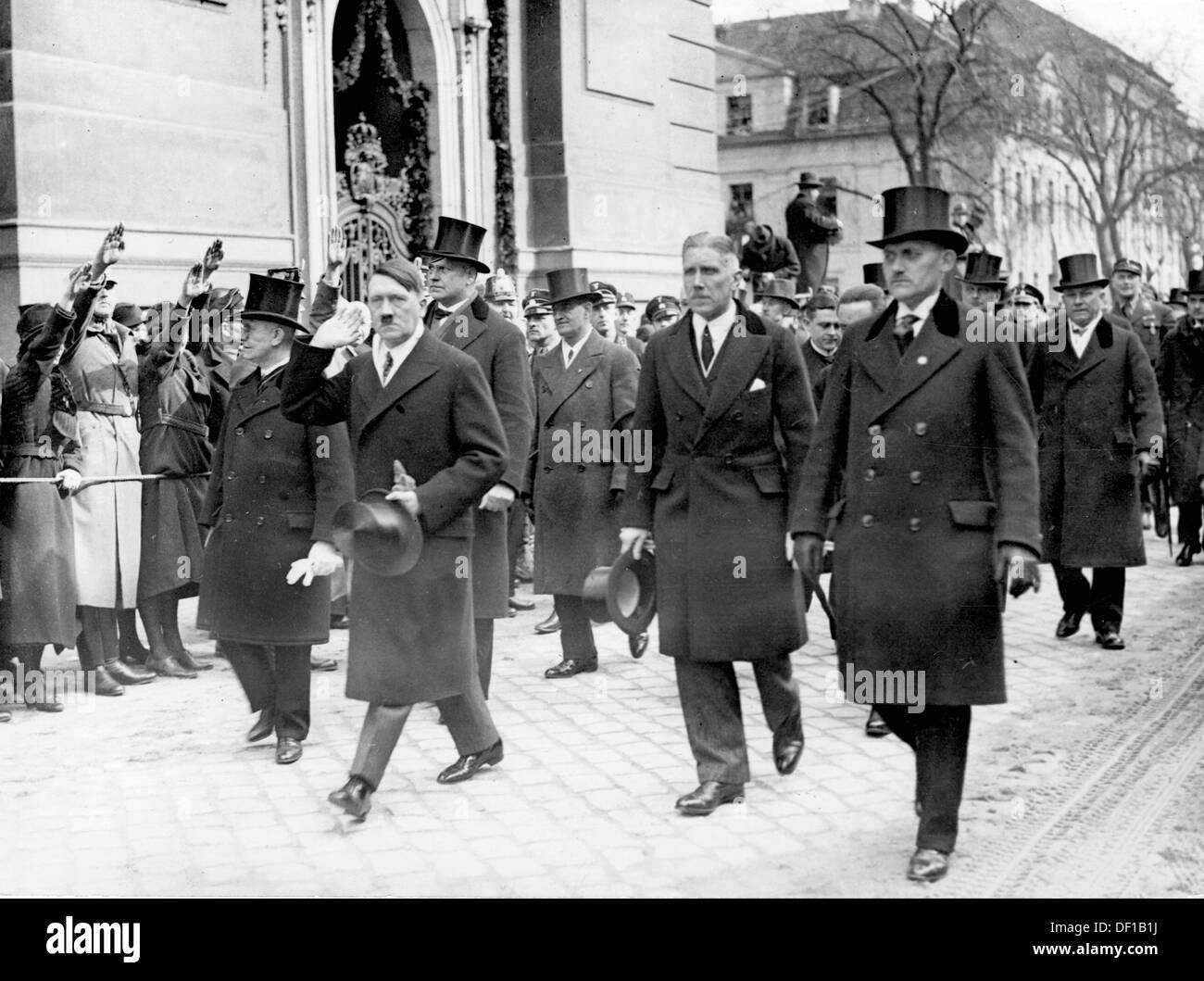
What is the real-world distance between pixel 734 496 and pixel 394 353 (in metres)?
1.43

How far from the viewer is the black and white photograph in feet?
18.0

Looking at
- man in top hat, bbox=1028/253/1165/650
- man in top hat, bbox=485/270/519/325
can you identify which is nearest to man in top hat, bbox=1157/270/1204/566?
man in top hat, bbox=1028/253/1165/650

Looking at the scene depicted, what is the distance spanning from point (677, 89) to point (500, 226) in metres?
3.76

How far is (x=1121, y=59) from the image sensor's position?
23000 mm

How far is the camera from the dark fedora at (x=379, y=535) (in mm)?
5918

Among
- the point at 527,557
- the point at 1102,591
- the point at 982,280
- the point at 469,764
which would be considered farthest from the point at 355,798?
the point at 527,557

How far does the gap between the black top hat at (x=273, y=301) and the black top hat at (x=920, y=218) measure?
2.84 m

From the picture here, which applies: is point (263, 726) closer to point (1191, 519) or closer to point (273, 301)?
point (273, 301)

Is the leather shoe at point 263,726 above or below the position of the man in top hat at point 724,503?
below

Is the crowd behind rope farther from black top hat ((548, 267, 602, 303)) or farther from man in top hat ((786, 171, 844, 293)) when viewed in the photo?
man in top hat ((786, 171, 844, 293))

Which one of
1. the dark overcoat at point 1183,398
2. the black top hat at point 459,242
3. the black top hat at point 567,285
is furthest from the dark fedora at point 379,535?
the dark overcoat at point 1183,398

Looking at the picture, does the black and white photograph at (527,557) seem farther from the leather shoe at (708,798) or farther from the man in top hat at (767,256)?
the man in top hat at (767,256)

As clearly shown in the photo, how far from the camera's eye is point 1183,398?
13391 millimetres
